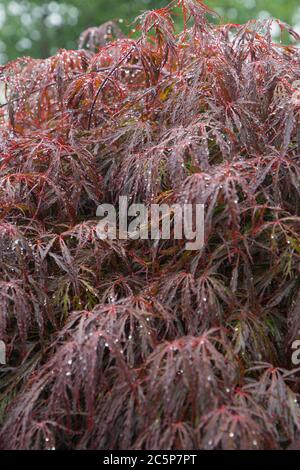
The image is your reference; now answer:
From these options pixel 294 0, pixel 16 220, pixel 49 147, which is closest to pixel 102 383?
pixel 16 220

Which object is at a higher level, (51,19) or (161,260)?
(51,19)

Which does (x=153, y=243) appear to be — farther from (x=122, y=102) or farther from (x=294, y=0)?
(x=294, y=0)

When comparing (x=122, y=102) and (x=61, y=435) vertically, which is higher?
(x=122, y=102)

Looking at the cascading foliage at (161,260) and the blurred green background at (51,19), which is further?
the blurred green background at (51,19)

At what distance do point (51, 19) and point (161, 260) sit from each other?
8.10 metres

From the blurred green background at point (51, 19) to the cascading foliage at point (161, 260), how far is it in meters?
6.63

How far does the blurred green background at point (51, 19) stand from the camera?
8945 millimetres

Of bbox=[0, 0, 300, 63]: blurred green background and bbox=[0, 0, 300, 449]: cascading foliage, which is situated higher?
bbox=[0, 0, 300, 63]: blurred green background

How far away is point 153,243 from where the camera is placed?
217 centimetres

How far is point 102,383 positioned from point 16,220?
78 cm

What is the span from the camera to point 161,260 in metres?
2.23

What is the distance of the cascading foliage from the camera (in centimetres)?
177

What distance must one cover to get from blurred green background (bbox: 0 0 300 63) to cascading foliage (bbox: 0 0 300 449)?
6627mm

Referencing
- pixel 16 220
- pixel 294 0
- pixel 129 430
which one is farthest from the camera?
pixel 294 0
